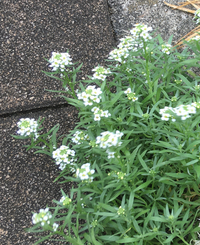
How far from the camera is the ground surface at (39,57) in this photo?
7.86 feet

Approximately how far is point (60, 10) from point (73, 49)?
1.92 ft

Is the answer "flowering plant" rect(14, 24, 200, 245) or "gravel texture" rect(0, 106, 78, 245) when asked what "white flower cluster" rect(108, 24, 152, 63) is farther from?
"gravel texture" rect(0, 106, 78, 245)

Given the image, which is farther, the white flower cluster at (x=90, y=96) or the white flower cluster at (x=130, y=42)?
the white flower cluster at (x=130, y=42)

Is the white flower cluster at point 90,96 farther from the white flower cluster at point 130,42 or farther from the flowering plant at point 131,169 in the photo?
the white flower cluster at point 130,42

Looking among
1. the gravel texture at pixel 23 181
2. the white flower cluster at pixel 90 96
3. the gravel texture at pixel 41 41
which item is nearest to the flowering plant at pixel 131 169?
the white flower cluster at pixel 90 96

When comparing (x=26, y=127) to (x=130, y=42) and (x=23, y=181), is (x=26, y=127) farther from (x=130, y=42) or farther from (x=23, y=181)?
(x=130, y=42)

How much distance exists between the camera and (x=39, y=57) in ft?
9.60

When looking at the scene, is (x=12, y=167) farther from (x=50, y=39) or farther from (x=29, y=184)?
(x=50, y=39)

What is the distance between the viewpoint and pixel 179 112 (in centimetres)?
152

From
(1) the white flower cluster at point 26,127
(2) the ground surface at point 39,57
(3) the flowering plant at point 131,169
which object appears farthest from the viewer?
(2) the ground surface at point 39,57

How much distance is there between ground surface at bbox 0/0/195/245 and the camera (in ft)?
7.86

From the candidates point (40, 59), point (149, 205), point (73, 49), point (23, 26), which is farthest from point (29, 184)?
point (23, 26)

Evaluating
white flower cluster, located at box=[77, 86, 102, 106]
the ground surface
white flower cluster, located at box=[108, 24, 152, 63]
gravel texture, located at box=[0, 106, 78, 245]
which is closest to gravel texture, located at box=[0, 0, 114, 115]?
the ground surface

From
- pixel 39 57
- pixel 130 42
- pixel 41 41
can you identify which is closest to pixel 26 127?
pixel 130 42
